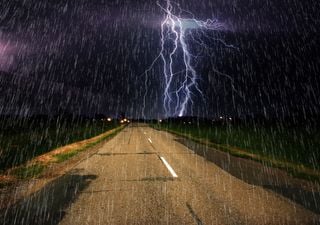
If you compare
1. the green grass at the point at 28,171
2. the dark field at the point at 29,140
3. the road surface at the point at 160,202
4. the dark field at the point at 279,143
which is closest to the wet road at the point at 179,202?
the road surface at the point at 160,202

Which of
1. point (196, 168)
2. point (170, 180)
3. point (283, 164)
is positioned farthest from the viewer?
point (283, 164)

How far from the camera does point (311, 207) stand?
562 centimetres

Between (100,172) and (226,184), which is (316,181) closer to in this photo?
(226,184)

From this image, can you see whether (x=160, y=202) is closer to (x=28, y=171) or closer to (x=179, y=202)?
(x=179, y=202)

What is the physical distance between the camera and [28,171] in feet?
32.8

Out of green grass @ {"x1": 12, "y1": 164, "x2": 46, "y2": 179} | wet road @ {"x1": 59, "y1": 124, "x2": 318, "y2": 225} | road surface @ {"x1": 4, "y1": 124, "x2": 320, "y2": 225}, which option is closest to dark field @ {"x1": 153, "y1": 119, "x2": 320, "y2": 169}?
wet road @ {"x1": 59, "y1": 124, "x2": 318, "y2": 225}

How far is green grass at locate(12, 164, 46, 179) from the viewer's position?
923cm

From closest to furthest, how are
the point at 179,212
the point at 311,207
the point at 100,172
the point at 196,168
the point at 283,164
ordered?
the point at 179,212 → the point at 311,207 → the point at 100,172 → the point at 196,168 → the point at 283,164

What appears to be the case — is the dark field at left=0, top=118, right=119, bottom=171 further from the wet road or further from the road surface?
the wet road

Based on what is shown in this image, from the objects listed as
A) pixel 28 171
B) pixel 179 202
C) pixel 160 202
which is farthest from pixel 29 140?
pixel 179 202

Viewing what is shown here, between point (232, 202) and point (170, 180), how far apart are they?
8.75 ft

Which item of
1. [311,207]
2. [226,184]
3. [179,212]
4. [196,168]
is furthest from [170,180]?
[311,207]

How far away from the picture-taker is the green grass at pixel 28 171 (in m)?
9.23

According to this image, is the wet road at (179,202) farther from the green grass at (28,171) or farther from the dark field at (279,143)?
the dark field at (279,143)
